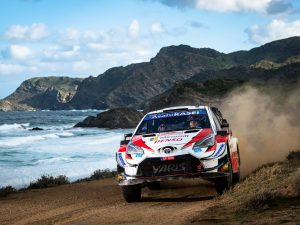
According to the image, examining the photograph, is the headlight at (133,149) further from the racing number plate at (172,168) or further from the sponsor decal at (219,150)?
the sponsor decal at (219,150)

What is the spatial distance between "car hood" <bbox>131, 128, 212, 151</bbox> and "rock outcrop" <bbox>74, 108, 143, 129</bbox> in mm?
65097

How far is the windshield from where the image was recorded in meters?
10.8

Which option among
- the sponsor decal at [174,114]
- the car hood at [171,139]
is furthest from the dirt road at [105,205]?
the sponsor decal at [174,114]

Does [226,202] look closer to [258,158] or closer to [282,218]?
[282,218]

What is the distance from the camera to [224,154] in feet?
32.2

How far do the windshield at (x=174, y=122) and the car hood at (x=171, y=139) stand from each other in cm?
44

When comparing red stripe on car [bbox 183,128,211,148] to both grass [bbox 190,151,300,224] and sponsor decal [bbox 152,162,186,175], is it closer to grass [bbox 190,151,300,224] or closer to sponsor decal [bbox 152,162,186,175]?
sponsor decal [bbox 152,162,186,175]

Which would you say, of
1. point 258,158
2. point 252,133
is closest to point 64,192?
point 258,158

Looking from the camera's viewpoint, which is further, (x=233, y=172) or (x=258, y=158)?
(x=258, y=158)

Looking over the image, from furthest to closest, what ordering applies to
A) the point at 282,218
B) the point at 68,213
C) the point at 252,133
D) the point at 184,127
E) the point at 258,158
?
1. the point at 252,133
2. the point at 258,158
3. the point at 184,127
4. the point at 68,213
5. the point at 282,218

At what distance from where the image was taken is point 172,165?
9.54m

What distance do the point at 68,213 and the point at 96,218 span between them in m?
1.13

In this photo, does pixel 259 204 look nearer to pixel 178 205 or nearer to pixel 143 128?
pixel 178 205

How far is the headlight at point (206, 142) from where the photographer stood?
9.67 m
